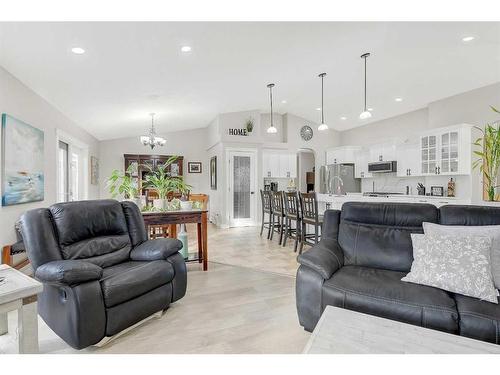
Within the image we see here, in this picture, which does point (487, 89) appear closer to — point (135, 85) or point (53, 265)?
point (135, 85)

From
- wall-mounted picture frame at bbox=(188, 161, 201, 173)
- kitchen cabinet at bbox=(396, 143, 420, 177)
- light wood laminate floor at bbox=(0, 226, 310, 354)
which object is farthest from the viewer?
wall-mounted picture frame at bbox=(188, 161, 201, 173)

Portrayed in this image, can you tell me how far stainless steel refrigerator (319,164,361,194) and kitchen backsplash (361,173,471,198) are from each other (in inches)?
9.4

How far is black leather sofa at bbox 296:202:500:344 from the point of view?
1575mm

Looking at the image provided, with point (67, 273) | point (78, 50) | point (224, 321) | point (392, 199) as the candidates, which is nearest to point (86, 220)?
point (67, 273)

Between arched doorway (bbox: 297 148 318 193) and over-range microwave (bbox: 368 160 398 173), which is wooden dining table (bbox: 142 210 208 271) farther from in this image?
arched doorway (bbox: 297 148 318 193)

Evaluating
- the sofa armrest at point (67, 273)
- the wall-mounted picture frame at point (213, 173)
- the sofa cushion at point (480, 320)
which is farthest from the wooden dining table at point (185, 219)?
the wall-mounted picture frame at point (213, 173)

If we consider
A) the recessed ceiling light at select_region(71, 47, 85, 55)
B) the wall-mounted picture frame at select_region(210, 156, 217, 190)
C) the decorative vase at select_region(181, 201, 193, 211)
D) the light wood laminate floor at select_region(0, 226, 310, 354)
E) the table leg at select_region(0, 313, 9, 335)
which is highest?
the recessed ceiling light at select_region(71, 47, 85, 55)

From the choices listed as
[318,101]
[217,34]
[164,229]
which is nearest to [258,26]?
[217,34]

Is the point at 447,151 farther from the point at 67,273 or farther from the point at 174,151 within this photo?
the point at 174,151

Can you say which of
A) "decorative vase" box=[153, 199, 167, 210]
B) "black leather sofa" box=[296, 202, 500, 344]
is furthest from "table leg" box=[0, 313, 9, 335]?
"black leather sofa" box=[296, 202, 500, 344]

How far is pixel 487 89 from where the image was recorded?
4762 mm

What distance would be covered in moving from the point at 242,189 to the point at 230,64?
396 centimetres

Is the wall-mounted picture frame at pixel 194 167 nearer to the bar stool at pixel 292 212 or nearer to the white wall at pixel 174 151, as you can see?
the white wall at pixel 174 151

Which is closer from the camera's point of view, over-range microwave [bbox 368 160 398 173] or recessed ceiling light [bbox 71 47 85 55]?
recessed ceiling light [bbox 71 47 85 55]
